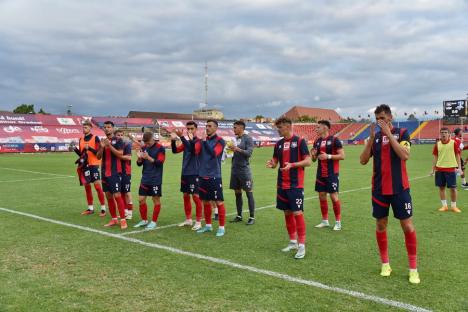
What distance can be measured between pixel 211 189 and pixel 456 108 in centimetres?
5586

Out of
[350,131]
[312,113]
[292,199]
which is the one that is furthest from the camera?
[312,113]

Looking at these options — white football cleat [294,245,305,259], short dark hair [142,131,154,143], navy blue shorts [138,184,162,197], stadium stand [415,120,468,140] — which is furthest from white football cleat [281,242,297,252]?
stadium stand [415,120,468,140]

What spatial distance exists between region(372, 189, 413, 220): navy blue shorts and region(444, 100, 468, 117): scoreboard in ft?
183

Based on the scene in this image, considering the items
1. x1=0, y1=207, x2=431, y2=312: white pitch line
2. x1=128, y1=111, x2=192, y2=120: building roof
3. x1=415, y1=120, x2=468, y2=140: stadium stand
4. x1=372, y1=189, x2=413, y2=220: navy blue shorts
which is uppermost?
x1=128, y1=111, x2=192, y2=120: building roof

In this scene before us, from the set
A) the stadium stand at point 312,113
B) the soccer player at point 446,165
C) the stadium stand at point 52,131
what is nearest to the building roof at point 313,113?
the stadium stand at point 312,113

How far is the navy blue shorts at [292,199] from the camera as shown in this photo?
250 inches

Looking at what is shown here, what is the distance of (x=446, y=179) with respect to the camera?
1041 centimetres

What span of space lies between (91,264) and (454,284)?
4.81m

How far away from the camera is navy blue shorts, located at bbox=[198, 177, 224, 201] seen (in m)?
7.71

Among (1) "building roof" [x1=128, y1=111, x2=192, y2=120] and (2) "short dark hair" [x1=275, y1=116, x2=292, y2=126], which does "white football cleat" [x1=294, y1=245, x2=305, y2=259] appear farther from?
(1) "building roof" [x1=128, y1=111, x2=192, y2=120]

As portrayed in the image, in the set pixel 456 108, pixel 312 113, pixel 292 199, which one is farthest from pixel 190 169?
pixel 312 113

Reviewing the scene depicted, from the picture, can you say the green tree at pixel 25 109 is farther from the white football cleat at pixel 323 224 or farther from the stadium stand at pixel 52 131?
the white football cleat at pixel 323 224

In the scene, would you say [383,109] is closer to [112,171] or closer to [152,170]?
[152,170]

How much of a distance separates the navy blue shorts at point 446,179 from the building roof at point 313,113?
12647 centimetres
